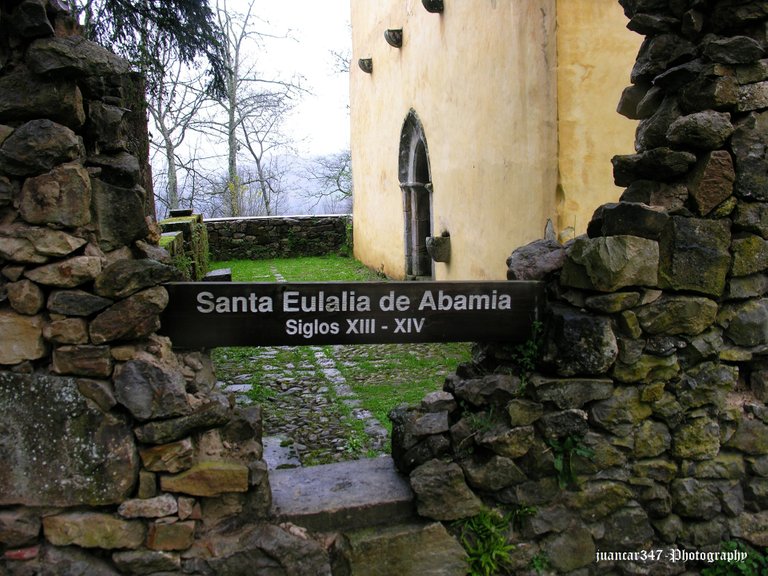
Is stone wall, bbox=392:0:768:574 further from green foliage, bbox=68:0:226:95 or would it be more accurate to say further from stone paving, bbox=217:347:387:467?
green foliage, bbox=68:0:226:95

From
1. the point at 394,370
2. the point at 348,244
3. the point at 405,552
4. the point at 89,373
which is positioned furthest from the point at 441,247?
the point at 348,244

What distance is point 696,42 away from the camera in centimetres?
319

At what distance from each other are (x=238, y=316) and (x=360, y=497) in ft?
3.29

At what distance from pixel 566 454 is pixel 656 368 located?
0.58 metres

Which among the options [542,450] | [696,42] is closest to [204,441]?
[542,450]

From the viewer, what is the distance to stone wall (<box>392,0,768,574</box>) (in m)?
3.06

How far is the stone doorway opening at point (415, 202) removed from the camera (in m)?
11.3

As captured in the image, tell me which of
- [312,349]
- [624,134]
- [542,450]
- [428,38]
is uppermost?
[428,38]

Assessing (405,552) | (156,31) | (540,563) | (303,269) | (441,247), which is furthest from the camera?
(303,269)

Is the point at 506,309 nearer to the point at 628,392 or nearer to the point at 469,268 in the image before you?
the point at 628,392

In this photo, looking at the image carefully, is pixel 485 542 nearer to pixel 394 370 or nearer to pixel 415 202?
pixel 394 370

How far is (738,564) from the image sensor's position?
129 inches

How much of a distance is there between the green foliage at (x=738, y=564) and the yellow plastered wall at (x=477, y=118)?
10.5ft

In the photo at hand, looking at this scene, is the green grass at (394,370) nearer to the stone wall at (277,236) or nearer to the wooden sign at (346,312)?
the wooden sign at (346,312)
